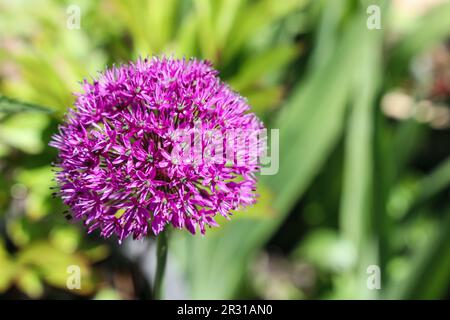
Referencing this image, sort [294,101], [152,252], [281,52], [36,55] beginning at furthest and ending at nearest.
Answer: [294,101]
[152,252]
[281,52]
[36,55]

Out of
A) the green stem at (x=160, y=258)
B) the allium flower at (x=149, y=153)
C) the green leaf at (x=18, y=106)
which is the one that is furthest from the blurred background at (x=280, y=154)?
the green stem at (x=160, y=258)

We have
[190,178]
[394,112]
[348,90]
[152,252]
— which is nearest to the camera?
[190,178]

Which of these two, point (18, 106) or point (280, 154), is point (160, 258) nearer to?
point (18, 106)

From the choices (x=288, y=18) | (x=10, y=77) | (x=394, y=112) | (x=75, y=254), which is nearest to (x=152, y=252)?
(x=75, y=254)

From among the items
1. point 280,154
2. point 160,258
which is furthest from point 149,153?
point 280,154

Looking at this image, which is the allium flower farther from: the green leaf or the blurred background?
the blurred background

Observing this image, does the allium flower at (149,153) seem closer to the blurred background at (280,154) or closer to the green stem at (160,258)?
the green stem at (160,258)

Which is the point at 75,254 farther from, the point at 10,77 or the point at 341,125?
the point at 341,125
